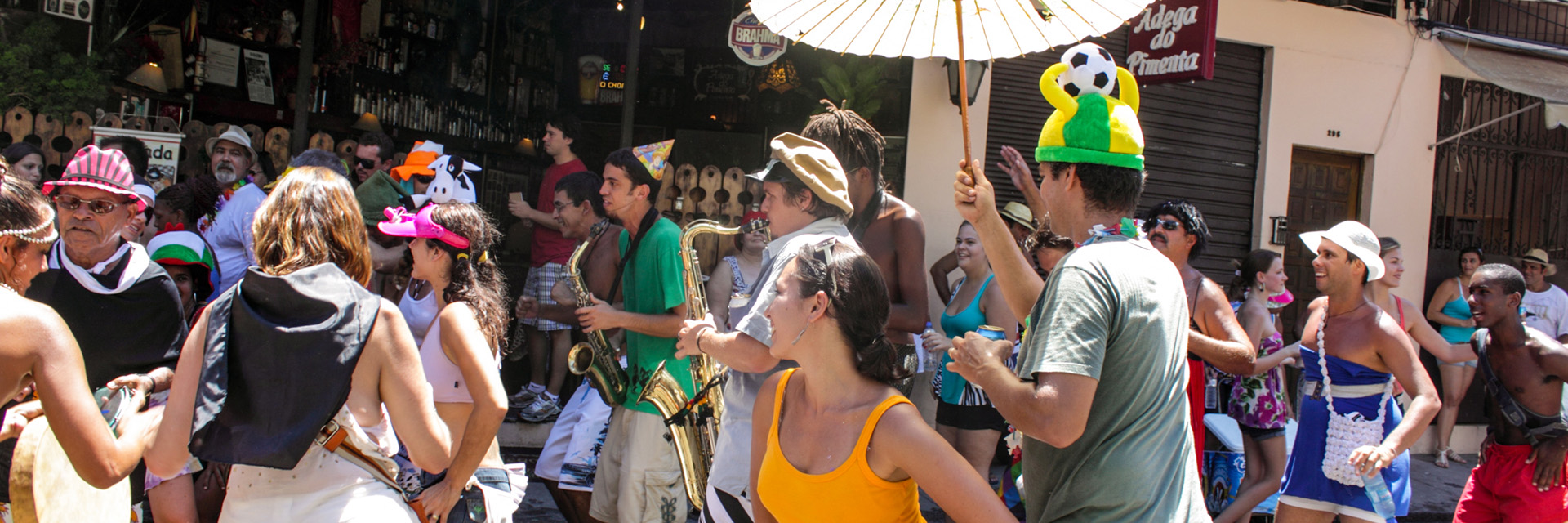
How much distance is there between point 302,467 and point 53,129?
6.37 meters

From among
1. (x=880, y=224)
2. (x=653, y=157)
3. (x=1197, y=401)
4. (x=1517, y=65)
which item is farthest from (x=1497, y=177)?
(x=653, y=157)

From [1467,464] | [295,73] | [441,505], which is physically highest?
[295,73]

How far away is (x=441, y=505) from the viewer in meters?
2.99

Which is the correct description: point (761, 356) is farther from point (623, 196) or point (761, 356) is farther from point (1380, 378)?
point (1380, 378)

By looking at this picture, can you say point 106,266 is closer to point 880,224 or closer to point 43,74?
point 880,224

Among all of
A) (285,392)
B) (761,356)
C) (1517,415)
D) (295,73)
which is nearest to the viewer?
(285,392)

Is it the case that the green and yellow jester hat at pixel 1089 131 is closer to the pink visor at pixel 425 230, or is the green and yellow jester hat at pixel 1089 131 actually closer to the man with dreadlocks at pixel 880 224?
the man with dreadlocks at pixel 880 224

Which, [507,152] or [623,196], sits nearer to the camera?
[623,196]

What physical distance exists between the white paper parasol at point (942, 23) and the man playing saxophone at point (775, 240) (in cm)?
37

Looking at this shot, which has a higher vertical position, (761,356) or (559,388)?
(761,356)

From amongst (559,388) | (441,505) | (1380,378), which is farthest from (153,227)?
(1380,378)

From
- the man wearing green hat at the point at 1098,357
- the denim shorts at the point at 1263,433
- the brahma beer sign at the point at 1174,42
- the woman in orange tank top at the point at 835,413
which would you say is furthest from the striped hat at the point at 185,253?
the brahma beer sign at the point at 1174,42

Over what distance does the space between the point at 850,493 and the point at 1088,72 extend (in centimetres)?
122

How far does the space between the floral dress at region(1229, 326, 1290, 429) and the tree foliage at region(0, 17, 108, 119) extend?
822cm
